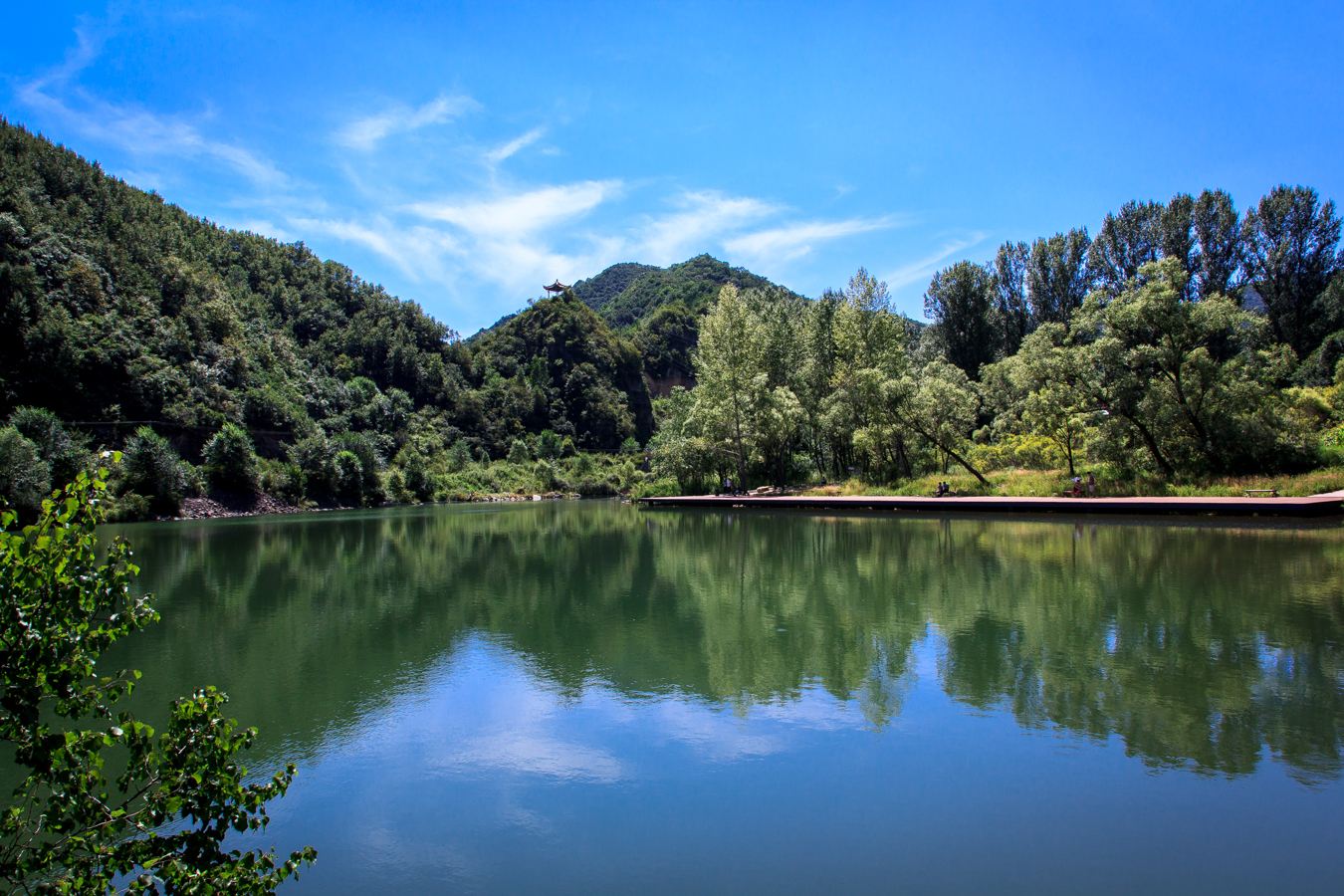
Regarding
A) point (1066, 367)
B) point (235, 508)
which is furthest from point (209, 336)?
point (1066, 367)

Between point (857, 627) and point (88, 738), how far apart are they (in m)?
8.68

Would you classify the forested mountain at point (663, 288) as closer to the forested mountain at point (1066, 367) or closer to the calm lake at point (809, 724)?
the forested mountain at point (1066, 367)

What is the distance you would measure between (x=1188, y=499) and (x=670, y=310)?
9166cm

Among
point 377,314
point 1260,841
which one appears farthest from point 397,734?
point 377,314

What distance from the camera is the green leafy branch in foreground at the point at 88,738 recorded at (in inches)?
96.7

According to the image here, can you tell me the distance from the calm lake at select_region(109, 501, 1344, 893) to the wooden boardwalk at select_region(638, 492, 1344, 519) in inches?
229

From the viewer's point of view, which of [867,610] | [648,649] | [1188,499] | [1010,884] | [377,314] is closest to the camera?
[1010,884]

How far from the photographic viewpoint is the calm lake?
4.45 metres

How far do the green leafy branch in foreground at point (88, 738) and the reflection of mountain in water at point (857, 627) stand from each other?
4314mm

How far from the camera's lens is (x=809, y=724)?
6574 mm

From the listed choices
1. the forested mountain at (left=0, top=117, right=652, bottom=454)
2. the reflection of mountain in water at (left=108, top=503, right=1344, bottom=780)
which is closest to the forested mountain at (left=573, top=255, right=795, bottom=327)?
the forested mountain at (left=0, top=117, right=652, bottom=454)

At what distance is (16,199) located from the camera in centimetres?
5047

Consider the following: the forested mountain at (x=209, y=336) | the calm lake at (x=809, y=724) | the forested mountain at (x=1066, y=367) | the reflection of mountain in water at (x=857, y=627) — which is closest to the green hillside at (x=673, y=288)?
the forested mountain at (x=209, y=336)

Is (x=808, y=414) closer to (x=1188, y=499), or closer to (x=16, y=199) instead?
(x=1188, y=499)
